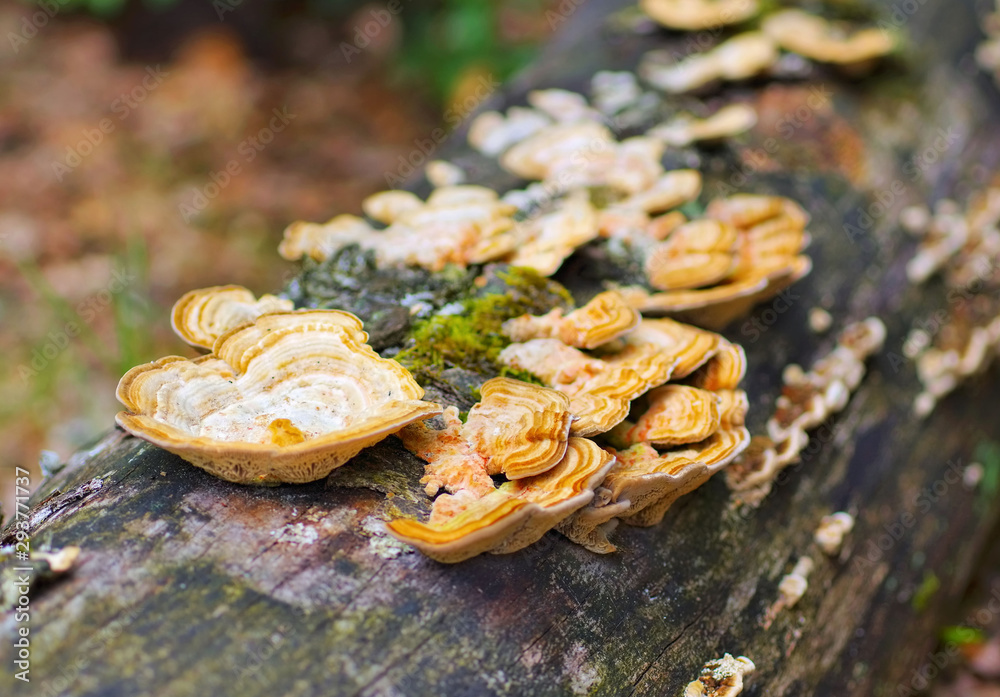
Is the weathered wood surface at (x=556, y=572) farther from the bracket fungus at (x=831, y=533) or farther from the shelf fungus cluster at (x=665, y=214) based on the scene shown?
the shelf fungus cluster at (x=665, y=214)

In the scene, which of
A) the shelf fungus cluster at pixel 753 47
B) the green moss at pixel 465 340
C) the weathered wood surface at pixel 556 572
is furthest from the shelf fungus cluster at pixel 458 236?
the shelf fungus cluster at pixel 753 47

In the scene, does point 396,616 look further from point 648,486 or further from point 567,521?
point 648,486

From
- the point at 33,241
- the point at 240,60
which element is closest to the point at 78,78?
the point at 240,60

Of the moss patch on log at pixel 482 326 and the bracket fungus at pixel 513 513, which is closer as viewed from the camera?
the bracket fungus at pixel 513 513

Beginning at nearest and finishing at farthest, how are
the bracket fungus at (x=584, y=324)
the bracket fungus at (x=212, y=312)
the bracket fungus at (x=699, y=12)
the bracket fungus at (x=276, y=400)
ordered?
the bracket fungus at (x=276, y=400), the bracket fungus at (x=212, y=312), the bracket fungus at (x=584, y=324), the bracket fungus at (x=699, y=12)

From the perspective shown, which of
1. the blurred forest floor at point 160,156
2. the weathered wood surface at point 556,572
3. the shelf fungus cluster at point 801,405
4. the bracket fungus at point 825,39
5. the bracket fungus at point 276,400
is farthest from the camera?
the blurred forest floor at point 160,156

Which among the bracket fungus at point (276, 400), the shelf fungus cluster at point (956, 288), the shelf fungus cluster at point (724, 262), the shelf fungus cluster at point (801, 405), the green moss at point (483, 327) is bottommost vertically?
the shelf fungus cluster at point (956, 288)
